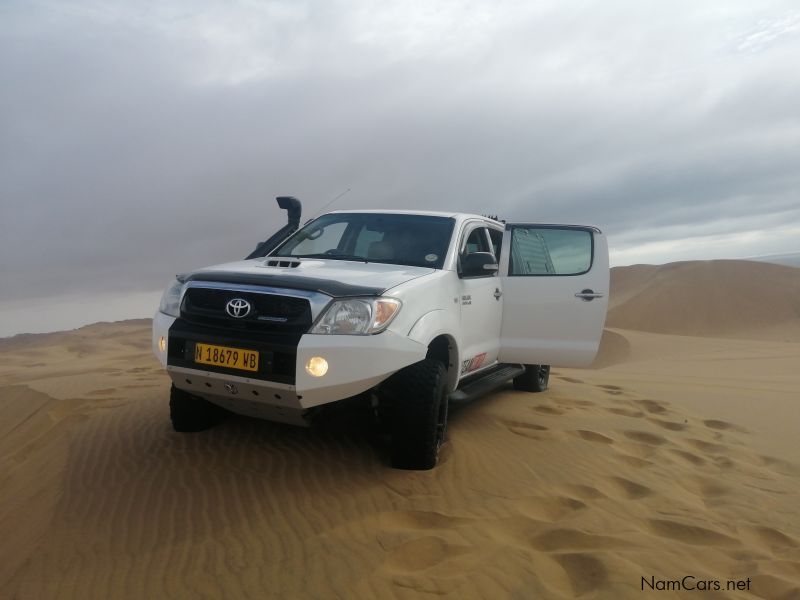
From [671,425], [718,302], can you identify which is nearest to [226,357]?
[671,425]

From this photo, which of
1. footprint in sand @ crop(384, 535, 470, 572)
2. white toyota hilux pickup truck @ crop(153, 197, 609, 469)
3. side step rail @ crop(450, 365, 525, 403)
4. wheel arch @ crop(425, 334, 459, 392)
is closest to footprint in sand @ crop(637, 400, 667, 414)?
side step rail @ crop(450, 365, 525, 403)

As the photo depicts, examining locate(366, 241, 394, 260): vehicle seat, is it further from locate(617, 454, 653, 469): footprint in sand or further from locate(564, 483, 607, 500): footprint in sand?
locate(617, 454, 653, 469): footprint in sand

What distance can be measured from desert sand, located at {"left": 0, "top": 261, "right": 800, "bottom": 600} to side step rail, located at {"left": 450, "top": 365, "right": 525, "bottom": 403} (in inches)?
16.7

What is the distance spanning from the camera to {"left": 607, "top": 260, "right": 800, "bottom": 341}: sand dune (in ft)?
66.6

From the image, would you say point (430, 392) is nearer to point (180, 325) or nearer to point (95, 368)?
point (180, 325)

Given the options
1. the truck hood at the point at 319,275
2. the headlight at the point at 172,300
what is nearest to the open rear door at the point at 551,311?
the truck hood at the point at 319,275

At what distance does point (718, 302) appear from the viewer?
72.1ft

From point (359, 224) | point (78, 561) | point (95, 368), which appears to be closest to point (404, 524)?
point (78, 561)

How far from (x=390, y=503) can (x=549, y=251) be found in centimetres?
344

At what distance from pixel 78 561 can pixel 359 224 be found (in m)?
3.46

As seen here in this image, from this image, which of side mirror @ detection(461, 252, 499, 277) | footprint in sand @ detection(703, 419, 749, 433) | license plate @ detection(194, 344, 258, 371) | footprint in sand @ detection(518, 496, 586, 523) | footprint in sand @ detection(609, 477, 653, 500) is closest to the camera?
license plate @ detection(194, 344, 258, 371)

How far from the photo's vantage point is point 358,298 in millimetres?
3705

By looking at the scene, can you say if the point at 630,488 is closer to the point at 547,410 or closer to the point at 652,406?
the point at 547,410

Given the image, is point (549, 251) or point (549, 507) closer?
point (549, 507)
